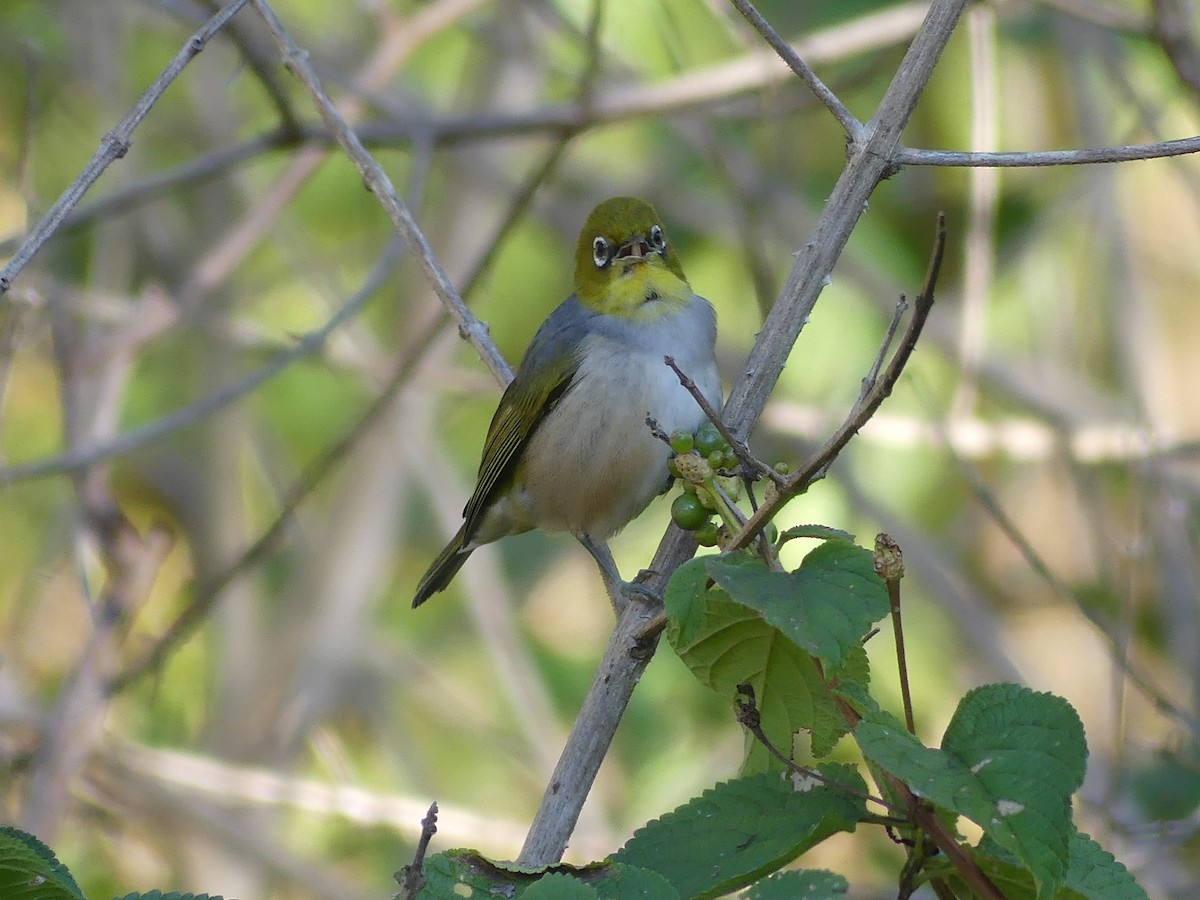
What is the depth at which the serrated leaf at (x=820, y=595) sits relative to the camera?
1869 millimetres

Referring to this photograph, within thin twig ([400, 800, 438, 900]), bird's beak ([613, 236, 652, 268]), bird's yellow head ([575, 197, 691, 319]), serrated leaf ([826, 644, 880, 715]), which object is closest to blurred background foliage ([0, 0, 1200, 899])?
bird's yellow head ([575, 197, 691, 319])

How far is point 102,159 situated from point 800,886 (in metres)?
1.66

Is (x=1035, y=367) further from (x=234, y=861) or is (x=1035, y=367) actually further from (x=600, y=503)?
(x=234, y=861)

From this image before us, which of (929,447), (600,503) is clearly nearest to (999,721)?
(600,503)

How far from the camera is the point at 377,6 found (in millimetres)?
5562

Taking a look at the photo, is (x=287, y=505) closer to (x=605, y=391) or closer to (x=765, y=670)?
(x=605, y=391)

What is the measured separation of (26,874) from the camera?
177 centimetres

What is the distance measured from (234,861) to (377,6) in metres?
3.99

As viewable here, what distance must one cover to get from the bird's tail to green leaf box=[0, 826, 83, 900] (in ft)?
10.6

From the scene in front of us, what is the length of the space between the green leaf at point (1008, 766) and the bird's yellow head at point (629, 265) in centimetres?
269

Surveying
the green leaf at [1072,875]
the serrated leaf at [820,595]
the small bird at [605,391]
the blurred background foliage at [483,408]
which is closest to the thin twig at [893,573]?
the serrated leaf at [820,595]

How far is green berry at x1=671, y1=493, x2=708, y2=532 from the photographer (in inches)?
97.5

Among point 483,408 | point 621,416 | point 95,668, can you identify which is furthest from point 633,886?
point 483,408

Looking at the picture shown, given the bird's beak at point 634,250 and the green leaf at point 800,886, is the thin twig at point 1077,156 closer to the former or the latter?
the green leaf at point 800,886
